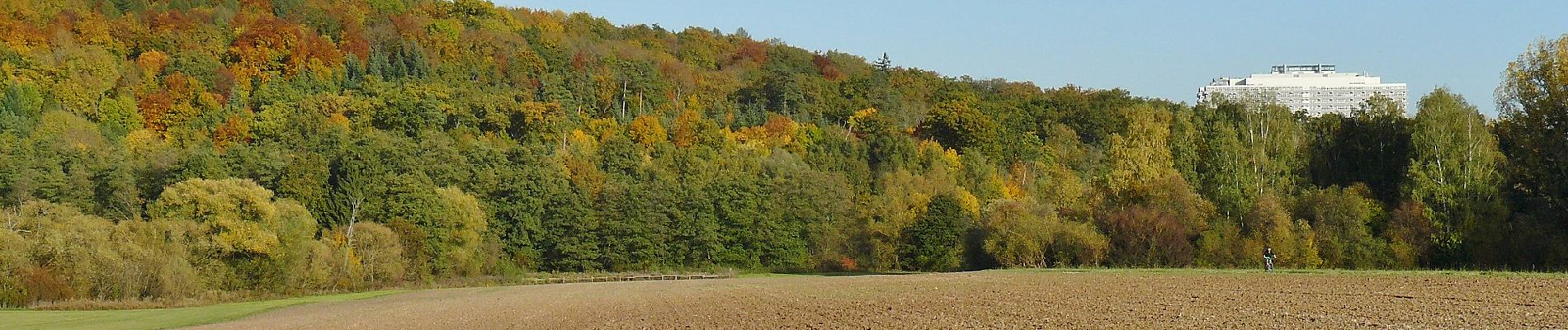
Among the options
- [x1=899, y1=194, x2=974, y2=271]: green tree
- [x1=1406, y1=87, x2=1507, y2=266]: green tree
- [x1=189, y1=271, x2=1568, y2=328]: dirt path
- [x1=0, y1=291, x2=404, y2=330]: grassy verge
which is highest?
[x1=1406, y1=87, x2=1507, y2=266]: green tree

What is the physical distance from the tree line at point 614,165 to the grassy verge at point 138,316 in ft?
21.9

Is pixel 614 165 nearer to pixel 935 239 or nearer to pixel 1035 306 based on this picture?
pixel 935 239

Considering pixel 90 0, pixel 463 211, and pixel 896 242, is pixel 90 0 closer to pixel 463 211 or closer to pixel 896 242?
pixel 463 211

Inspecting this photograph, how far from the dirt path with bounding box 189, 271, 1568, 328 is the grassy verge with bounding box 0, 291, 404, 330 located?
196cm

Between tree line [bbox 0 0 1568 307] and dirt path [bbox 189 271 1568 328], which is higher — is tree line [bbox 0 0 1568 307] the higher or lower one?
the higher one

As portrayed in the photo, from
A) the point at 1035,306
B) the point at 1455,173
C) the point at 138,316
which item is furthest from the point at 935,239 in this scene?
the point at 1035,306

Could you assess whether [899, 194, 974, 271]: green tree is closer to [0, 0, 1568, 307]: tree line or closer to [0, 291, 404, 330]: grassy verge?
[0, 0, 1568, 307]: tree line

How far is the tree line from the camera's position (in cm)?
5950

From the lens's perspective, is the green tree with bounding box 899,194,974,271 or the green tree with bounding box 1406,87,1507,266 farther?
the green tree with bounding box 899,194,974,271

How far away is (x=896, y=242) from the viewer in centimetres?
8869

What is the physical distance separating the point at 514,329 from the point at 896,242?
184 feet

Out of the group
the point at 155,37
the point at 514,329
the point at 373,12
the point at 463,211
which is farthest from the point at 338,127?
the point at 514,329

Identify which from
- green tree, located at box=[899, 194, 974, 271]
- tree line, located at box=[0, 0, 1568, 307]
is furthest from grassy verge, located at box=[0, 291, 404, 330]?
green tree, located at box=[899, 194, 974, 271]

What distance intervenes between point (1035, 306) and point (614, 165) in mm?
80443
